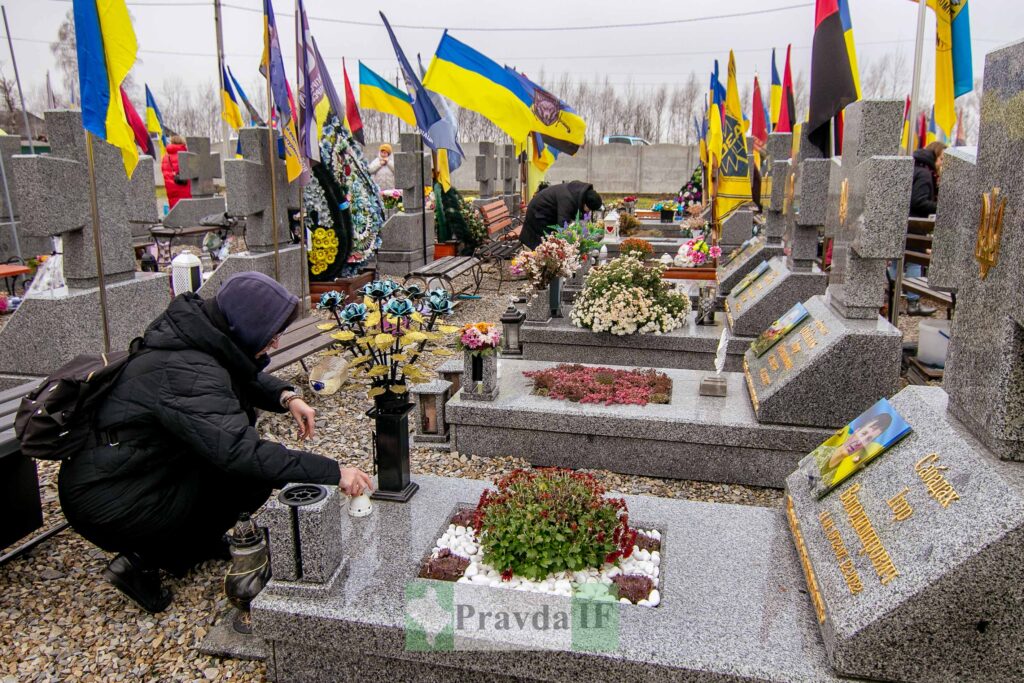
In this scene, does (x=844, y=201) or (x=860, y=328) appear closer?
(x=860, y=328)

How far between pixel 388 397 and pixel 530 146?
14305mm

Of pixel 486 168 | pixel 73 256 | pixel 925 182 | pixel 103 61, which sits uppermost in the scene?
pixel 103 61

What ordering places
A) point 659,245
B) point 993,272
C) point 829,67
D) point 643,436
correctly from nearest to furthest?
point 993,272 < point 643,436 < point 829,67 < point 659,245

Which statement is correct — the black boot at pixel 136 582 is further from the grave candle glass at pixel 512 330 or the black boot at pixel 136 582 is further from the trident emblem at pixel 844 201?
the trident emblem at pixel 844 201

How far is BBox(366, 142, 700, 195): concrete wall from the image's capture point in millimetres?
34688

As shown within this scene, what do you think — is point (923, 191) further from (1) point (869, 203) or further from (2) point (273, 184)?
(2) point (273, 184)

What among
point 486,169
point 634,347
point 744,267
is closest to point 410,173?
point 486,169

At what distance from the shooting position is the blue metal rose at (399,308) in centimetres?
390

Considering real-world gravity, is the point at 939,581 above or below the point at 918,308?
above

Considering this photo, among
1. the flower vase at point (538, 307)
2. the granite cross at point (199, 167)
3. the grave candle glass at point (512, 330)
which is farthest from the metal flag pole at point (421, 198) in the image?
the granite cross at point (199, 167)

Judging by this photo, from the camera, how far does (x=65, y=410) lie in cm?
312

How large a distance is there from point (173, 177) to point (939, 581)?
690 inches

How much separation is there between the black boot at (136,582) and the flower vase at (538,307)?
447 centimetres

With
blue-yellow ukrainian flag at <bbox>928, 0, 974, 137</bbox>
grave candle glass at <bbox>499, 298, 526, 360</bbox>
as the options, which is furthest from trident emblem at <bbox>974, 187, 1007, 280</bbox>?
grave candle glass at <bbox>499, 298, 526, 360</bbox>
